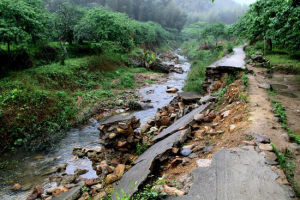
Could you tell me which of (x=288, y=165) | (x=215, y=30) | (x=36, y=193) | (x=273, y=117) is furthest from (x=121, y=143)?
(x=215, y=30)

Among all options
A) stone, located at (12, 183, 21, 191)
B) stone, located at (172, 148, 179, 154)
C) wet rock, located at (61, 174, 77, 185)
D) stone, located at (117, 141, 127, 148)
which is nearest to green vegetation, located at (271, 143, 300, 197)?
stone, located at (172, 148, 179, 154)

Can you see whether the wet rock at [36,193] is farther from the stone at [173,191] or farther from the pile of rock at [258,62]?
the pile of rock at [258,62]

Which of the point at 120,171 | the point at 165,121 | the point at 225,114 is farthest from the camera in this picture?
the point at 165,121

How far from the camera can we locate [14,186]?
4445 millimetres

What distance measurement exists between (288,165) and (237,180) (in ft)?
3.03

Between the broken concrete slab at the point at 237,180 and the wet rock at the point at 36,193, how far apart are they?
3.25m

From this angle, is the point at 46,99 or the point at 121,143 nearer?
the point at 121,143

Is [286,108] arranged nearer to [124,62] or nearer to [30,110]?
[30,110]

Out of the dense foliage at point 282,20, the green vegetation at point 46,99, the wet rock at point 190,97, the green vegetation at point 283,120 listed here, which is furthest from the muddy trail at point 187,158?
the dense foliage at point 282,20

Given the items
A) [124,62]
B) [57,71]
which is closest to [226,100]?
[57,71]

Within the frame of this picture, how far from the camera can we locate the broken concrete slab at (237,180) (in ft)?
6.92

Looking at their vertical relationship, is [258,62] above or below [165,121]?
above

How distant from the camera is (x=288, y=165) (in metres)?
2.69

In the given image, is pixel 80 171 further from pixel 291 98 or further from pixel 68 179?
pixel 291 98
